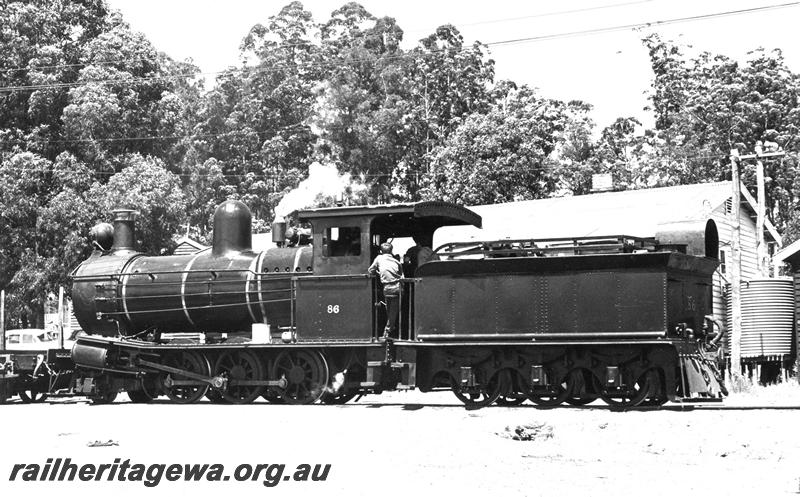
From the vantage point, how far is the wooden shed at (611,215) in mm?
27734

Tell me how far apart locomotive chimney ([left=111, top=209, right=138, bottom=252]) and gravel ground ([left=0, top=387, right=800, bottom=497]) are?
14.2ft

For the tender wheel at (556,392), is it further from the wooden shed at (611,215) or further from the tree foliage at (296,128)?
the tree foliage at (296,128)

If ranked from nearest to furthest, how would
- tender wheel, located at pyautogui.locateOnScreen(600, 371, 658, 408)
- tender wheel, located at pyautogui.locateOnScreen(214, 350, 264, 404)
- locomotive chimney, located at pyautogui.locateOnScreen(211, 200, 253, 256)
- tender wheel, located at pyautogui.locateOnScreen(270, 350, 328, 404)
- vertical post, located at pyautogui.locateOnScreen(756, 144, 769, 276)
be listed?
tender wheel, located at pyautogui.locateOnScreen(600, 371, 658, 408) < tender wheel, located at pyautogui.locateOnScreen(270, 350, 328, 404) < tender wheel, located at pyautogui.locateOnScreen(214, 350, 264, 404) < locomotive chimney, located at pyautogui.locateOnScreen(211, 200, 253, 256) < vertical post, located at pyautogui.locateOnScreen(756, 144, 769, 276)

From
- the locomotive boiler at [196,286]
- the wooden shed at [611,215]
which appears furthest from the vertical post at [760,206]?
the locomotive boiler at [196,286]

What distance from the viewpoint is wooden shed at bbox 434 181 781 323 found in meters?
27.7

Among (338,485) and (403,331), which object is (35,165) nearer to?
(403,331)

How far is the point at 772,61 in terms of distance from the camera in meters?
50.4

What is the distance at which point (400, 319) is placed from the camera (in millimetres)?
15539

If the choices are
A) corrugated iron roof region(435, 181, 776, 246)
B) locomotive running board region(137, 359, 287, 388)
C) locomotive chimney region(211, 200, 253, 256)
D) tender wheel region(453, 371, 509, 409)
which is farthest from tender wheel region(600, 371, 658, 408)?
corrugated iron roof region(435, 181, 776, 246)

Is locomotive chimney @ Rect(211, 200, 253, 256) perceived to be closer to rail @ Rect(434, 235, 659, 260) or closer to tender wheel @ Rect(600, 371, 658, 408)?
rail @ Rect(434, 235, 659, 260)

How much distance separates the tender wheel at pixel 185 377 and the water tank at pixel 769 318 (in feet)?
53.2

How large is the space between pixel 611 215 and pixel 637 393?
1471 centimetres

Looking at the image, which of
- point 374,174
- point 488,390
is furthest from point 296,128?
point 488,390

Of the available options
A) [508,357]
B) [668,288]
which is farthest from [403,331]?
[668,288]
